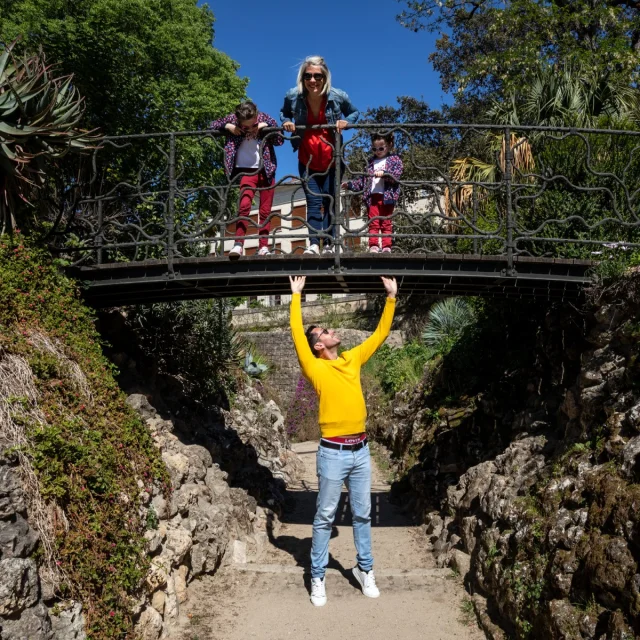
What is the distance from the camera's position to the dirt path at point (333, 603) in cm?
528

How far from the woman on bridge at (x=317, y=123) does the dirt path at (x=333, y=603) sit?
3.13 m

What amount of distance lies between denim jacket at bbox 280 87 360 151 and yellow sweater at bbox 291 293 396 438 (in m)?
2.29

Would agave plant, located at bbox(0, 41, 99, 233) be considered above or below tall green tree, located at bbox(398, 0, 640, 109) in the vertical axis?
below

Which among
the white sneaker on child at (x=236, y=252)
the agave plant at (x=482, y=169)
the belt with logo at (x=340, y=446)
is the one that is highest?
the agave plant at (x=482, y=169)

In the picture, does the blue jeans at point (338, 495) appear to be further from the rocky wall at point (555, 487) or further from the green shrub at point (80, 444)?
the green shrub at point (80, 444)

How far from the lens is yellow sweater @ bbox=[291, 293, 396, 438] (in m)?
5.31

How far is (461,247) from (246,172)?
186 inches

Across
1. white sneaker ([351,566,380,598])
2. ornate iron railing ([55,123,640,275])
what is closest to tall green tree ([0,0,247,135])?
ornate iron railing ([55,123,640,275])

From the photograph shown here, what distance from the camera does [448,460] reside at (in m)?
9.40

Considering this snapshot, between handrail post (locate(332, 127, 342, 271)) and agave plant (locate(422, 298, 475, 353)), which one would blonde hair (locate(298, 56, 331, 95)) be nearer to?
handrail post (locate(332, 127, 342, 271))

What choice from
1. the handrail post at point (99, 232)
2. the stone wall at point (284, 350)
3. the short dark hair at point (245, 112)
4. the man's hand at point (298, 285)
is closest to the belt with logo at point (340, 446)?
the man's hand at point (298, 285)

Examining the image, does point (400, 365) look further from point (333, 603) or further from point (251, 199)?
point (333, 603)

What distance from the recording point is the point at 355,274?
656 cm

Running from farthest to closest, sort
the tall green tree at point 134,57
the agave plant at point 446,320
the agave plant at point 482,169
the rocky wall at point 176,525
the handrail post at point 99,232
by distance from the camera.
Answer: the agave plant at point 446,320
the tall green tree at point 134,57
the agave plant at point 482,169
the handrail post at point 99,232
the rocky wall at point 176,525
